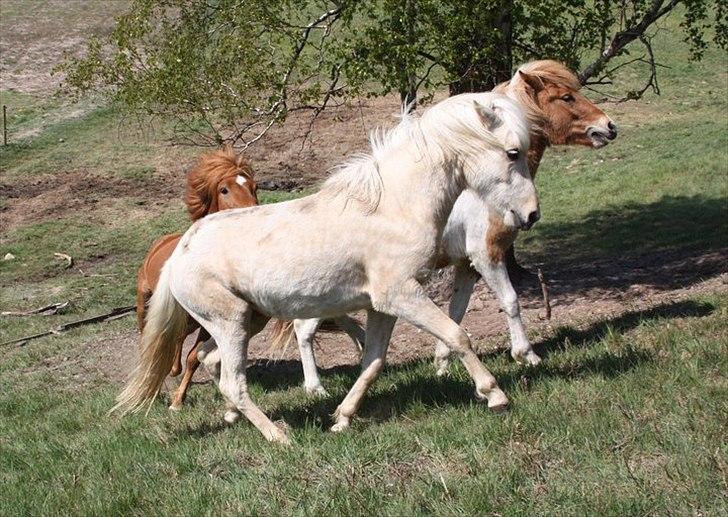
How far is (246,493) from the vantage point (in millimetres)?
4723

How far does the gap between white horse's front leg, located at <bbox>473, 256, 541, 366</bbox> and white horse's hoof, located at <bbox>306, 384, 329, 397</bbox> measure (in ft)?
5.25

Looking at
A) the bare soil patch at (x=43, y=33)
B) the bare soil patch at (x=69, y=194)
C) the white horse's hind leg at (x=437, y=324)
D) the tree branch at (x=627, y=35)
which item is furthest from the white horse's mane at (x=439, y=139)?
the bare soil patch at (x=43, y=33)

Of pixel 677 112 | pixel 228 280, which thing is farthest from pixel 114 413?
pixel 677 112

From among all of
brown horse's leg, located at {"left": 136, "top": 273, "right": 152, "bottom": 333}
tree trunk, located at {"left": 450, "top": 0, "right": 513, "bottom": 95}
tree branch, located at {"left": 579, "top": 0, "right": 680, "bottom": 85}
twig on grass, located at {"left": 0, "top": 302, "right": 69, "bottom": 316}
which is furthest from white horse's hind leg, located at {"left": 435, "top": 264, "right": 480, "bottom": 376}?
twig on grass, located at {"left": 0, "top": 302, "right": 69, "bottom": 316}

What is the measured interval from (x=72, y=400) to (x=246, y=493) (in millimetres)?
4745

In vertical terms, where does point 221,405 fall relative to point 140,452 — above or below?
below

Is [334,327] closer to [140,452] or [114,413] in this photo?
[114,413]

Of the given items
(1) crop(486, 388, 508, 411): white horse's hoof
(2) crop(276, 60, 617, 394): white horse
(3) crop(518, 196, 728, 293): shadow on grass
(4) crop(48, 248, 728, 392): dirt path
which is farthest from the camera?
(3) crop(518, 196, 728, 293): shadow on grass

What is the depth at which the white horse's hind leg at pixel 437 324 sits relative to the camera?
231 inches

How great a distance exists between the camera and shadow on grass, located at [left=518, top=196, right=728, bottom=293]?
1226 cm

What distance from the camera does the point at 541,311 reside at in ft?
34.7

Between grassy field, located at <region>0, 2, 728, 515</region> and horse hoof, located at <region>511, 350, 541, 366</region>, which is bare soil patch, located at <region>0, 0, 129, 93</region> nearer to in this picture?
grassy field, located at <region>0, 2, 728, 515</region>

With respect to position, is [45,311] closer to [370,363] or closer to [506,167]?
[370,363]

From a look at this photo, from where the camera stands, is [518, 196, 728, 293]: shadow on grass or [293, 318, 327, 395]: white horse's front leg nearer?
[293, 318, 327, 395]: white horse's front leg
